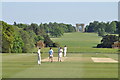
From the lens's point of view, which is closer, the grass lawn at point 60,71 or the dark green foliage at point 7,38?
the grass lawn at point 60,71

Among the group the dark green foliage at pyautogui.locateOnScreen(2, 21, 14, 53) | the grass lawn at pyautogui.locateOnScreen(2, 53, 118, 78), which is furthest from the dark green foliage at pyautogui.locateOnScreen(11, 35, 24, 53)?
the grass lawn at pyautogui.locateOnScreen(2, 53, 118, 78)

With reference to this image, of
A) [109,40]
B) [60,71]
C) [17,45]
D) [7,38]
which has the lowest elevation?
[60,71]

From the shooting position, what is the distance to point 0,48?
265ft

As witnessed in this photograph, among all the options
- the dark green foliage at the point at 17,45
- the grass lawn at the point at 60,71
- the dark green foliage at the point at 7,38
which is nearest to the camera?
the grass lawn at the point at 60,71

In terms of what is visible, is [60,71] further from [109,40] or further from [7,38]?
[109,40]

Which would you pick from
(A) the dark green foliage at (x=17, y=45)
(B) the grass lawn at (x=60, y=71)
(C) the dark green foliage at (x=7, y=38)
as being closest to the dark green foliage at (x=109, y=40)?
(A) the dark green foliage at (x=17, y=45)

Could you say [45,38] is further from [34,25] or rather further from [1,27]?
[1,27]

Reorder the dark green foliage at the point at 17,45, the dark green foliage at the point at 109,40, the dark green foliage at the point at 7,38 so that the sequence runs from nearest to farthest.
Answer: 1. the dark green foliage at the point at 7,38
2. the dark green foliage at the point at 17,45
3. the dark green foliage at the point at 109,40

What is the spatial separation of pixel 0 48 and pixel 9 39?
5728 millimetres

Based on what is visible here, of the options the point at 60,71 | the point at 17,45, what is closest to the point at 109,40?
the point at 17,45

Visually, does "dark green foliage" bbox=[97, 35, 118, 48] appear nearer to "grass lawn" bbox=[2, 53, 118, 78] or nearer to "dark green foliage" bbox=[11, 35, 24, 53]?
"dark green foliage" bbox=[11, 35, 24, 53]

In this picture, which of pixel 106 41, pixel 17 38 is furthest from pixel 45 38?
pixel 17 38

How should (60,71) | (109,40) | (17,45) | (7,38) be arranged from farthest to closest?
(109,40) < (17,45) < (7,38) < (60,71)

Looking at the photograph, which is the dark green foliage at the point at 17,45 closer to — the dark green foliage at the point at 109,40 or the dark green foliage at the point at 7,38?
the dark green foliage at the point at 7,38
